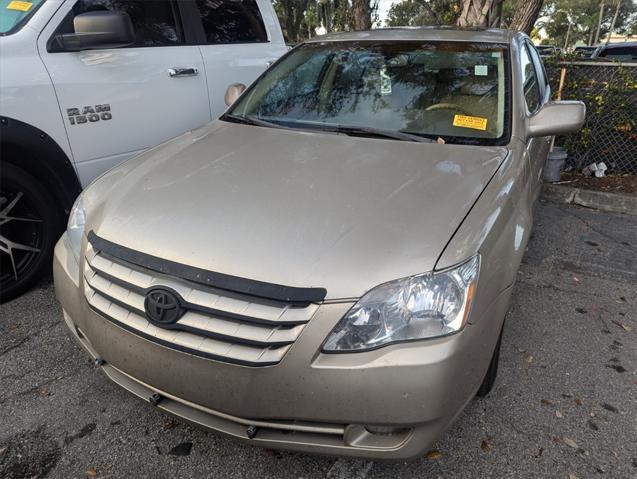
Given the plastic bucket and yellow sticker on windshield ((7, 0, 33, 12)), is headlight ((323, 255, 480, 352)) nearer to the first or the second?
yellow sticker on windshield ((7, 0, 33, 12))

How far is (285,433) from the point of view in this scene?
5.37 ft

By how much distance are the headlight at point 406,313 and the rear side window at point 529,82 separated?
1731mm

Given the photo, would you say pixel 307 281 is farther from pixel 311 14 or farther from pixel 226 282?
pixel 311 14

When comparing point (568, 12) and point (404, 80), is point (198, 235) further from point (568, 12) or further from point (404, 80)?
point (568, 12)

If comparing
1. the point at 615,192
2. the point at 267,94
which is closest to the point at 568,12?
the point at 615,192

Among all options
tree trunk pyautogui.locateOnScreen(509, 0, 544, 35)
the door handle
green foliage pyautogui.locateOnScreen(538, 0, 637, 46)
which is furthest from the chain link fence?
green foliage pyautogui.locateOnScreen(538, 0, 637, 46)

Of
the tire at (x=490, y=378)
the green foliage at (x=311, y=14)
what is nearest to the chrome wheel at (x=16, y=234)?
the tire at (x=490, y=378)

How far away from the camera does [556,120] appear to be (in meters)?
2.57

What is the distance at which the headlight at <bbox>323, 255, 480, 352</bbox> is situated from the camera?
154 cm

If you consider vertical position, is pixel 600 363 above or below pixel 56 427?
below

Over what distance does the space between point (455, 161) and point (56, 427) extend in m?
2.17

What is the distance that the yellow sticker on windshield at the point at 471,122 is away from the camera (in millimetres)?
2549

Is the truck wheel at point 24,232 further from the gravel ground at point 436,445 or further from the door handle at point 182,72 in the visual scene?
the door handle at point 182,72

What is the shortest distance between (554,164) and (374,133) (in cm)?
385
